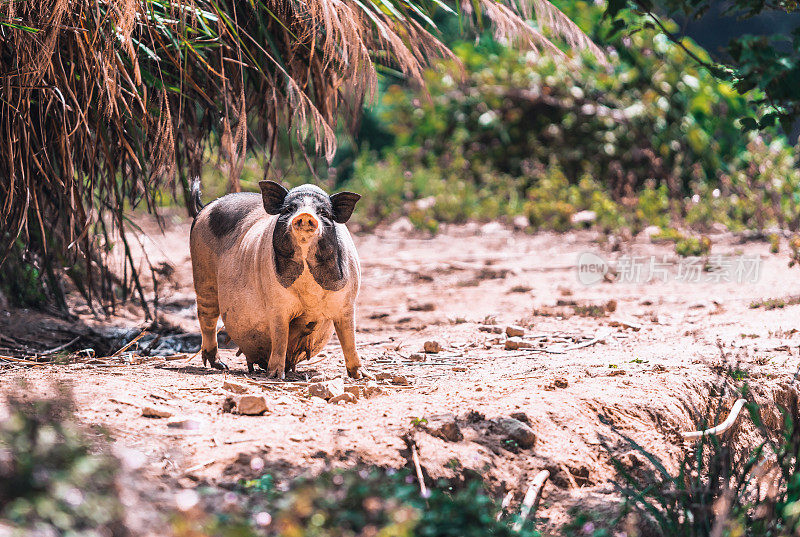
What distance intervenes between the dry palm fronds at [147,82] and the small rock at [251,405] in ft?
4.91

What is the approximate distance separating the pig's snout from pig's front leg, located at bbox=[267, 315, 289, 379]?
0.52 m

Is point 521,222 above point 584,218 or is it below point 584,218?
below

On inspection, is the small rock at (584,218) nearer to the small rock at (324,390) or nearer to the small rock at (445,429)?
the small rock at (324,390)

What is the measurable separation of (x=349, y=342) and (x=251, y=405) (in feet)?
3.14

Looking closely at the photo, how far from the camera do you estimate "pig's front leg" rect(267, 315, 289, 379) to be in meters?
3.83

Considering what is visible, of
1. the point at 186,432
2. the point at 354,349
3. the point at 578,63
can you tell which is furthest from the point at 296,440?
the point at 578,63

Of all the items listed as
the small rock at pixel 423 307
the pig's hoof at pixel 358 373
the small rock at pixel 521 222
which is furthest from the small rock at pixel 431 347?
the small rock at pixel 521 222

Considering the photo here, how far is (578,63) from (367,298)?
20.9 feet

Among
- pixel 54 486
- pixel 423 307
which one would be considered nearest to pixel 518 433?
pixel 54 486

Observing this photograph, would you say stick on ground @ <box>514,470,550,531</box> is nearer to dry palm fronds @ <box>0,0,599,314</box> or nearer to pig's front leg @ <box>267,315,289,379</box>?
pig's front leg @ <box>267,315,289,379</box>

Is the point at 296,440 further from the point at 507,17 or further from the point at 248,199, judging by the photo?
the point at 507,17

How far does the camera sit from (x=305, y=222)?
3.48m

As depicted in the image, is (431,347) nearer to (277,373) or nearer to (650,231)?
(277,373)

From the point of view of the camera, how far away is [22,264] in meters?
5.27
